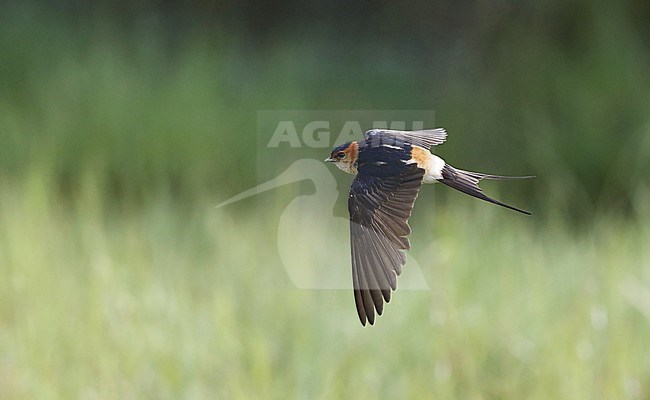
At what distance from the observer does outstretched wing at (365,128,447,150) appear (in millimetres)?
741

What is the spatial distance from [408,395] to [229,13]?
308 centimetres

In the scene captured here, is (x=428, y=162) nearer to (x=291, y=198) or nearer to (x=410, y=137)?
(x=410, y=137)

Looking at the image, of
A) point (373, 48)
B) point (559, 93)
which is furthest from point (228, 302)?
point (373, 48)

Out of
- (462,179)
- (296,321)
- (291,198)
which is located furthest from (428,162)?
(291,198)

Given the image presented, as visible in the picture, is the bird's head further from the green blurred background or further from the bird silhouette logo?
the green blurred background

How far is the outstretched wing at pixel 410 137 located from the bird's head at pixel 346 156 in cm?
2

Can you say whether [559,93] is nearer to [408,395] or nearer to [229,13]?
[229,13]

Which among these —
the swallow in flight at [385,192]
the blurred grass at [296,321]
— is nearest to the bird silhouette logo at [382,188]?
the swallow in flight at [385,192]

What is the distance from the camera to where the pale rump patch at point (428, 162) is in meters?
0.70

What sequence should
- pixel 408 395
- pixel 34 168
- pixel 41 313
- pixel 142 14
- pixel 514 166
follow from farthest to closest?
pixel 142 14, pixel 514 166, pixel 34 168, pixel 41 313, pixel 408 395

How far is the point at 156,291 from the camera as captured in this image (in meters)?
2.68

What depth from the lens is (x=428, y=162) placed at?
716 mm

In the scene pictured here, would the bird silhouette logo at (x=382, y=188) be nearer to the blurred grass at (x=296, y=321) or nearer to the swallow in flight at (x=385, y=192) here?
the swallow in flight at (x=385, y=192)

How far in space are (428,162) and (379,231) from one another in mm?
56
